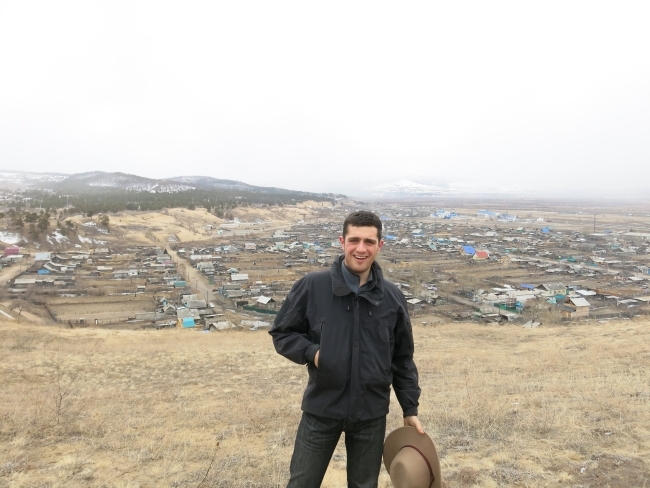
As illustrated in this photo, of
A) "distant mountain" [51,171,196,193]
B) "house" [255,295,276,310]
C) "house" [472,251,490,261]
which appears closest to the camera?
"house" [255,295,276,310]

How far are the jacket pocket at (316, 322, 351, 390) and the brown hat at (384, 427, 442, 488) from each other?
48 cm

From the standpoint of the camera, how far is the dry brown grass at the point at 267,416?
3.78 m

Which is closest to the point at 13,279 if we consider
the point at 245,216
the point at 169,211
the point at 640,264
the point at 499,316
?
the point at 499,316

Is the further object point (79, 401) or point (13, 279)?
point (13, 279)

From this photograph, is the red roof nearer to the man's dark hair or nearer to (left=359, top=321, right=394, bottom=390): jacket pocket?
the man's dark hair

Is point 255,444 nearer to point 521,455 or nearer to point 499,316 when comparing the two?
point 521,455

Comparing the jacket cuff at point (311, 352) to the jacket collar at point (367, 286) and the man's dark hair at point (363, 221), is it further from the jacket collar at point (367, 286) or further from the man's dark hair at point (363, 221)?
the man's dark hair at point (363, 221)

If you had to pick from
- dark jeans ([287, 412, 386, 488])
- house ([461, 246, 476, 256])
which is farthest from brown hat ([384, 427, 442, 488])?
house ([461, 246, 476, 256])

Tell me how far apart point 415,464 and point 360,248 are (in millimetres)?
1109

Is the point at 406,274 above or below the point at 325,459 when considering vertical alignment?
below

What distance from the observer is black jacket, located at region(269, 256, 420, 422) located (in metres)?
2.13

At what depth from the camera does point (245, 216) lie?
88.8 m

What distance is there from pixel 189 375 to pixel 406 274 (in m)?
28.0

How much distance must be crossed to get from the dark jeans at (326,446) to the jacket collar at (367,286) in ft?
2.16
